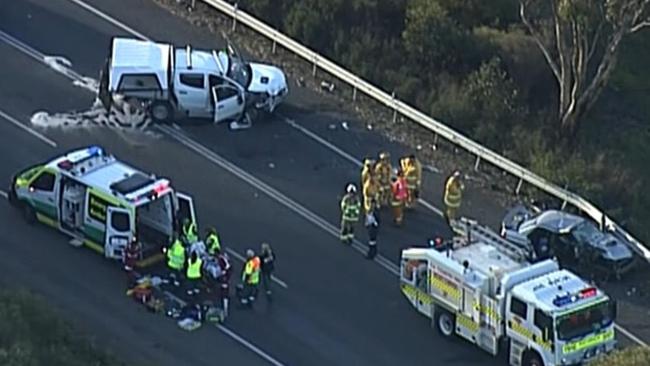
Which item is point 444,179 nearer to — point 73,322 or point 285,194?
point 285,194

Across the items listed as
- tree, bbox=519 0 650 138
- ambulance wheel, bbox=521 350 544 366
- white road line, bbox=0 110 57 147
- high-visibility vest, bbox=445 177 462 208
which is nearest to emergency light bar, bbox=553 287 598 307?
ambulance wheel, bbox=521 350 544 366

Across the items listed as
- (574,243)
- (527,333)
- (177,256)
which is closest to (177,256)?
(177,256)

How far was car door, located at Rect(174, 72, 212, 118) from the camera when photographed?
1571 inches

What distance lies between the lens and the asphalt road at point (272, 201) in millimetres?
33531

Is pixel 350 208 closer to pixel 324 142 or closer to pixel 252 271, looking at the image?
pixel 252 271

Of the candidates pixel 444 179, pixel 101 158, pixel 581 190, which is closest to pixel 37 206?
pixel 101 158

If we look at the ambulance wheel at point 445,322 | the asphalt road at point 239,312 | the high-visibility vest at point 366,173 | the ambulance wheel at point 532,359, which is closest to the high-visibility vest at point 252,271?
the asphalt road at point 239,312

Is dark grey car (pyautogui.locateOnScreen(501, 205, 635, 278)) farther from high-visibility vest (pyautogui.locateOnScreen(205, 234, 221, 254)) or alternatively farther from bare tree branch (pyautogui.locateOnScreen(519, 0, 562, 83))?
high-visibility vest (pyautogui.locateOnScreen(205, 234, 221, 254))

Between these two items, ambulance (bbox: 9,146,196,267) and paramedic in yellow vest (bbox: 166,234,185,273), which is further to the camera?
ambulance (bbox: 9,146,196,267)

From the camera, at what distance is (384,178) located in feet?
122

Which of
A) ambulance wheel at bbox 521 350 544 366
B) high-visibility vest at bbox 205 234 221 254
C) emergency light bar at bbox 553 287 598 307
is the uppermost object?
emergency light bar at bbox 553 287 598 307

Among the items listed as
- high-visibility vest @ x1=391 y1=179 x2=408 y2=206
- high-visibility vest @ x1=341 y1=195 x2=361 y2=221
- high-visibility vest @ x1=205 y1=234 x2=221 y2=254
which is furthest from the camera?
high-visibility vest @ x1=391 y1=179 x2=408 y2=206

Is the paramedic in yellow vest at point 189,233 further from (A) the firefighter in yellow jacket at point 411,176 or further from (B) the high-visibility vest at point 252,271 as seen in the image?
(A) the firefighter in yellow jacket at point 411,176

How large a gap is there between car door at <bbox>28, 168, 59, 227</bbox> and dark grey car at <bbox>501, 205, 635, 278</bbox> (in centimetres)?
914
